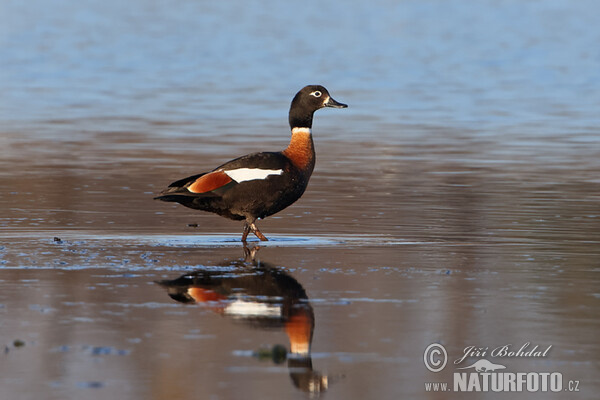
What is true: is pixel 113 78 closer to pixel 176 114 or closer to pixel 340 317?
pixel 176 114

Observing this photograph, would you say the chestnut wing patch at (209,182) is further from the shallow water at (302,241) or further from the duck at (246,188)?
the shallow water at (302,241)

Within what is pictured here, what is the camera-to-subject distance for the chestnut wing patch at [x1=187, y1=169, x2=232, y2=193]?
1212cm

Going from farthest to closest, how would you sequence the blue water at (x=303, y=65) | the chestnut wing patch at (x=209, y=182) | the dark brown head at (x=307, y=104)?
the blue water at (x=303, y=65) → the dark brown head at (x=307, y=104) → the chestnut wing patch at (x=209, y=182)

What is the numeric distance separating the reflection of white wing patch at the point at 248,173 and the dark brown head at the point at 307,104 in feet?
3.35

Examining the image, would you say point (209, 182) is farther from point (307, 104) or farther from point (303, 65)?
point (303, 65)

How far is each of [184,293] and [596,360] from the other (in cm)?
318

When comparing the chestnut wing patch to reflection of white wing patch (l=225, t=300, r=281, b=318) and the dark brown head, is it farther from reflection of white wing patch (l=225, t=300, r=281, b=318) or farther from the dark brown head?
reflection of white wing patch (l=225, t=300, r=281, b=318)

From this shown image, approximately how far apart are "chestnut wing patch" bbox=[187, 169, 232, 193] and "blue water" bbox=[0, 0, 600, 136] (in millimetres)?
11929

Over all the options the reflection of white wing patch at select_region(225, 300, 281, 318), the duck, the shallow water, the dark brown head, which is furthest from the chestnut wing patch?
the reflection of white wing patch at select_region(225, 300, 281, 318)

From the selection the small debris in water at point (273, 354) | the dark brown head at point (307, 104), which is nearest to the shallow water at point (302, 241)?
the small debris in water at point (273, 354)

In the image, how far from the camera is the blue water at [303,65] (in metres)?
28.2

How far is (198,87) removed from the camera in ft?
115

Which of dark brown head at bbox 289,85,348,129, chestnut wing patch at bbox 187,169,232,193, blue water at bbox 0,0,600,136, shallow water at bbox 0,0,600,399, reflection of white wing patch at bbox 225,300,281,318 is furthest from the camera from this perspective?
blue water at bbox 0,0,600,136

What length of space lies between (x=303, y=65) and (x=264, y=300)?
1266 inches
